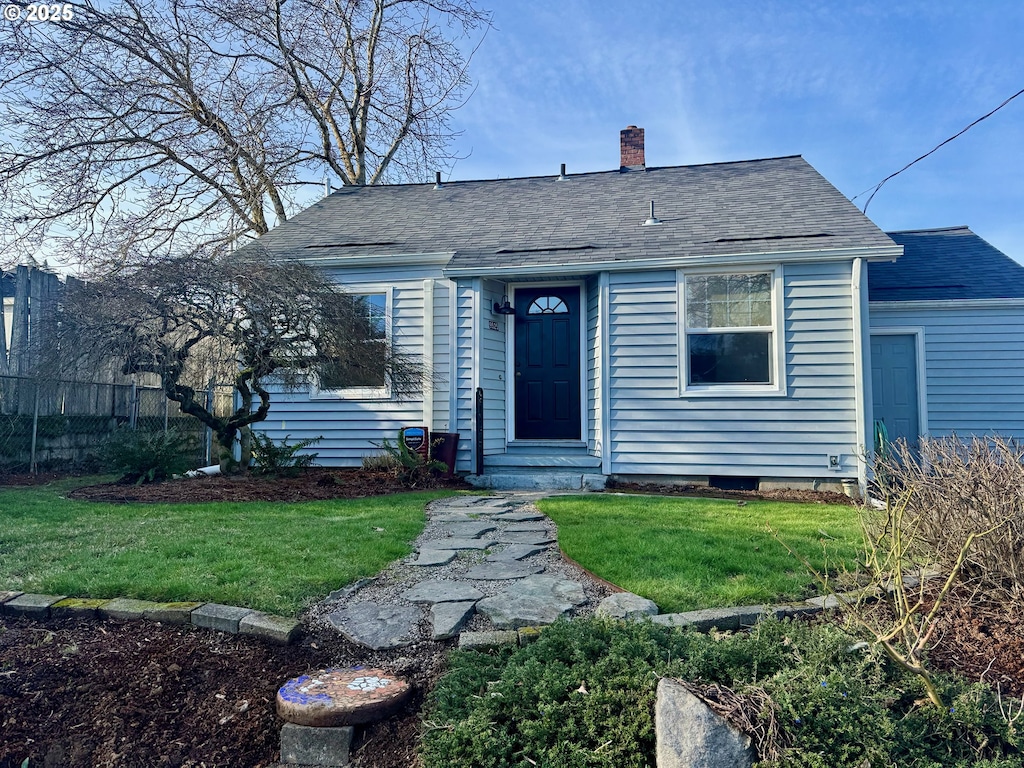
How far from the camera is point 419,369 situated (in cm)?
795

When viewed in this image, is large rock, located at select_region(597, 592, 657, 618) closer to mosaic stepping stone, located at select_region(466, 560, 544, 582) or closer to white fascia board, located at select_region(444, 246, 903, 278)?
mosaic stepping stone, located at select_region(466, 560, 544, 582)

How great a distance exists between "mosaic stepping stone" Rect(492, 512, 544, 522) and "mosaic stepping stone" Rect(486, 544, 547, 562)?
2.92 ft

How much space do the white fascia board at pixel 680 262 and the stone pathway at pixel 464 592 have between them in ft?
12.5

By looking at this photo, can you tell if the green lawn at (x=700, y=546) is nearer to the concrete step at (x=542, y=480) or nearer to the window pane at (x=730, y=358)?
the concrete step at (x=542, y=480)

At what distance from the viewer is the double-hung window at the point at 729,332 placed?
286 inches

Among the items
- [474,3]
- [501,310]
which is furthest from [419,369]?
[474,3]

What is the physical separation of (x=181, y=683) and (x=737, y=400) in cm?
636

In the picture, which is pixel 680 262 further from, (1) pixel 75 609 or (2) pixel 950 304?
(1) pixel 75 609

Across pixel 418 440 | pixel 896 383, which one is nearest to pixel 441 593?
pixel 418 440

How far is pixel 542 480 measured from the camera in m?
7.33

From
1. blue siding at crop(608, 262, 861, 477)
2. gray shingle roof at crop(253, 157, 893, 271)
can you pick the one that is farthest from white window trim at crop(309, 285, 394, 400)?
blue siding at crop(608, 262, 861, 477)

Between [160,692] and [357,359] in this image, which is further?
[357,359]

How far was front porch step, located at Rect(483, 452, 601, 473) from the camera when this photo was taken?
7.59 metres

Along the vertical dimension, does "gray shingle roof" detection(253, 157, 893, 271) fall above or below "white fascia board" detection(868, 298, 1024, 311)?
above
